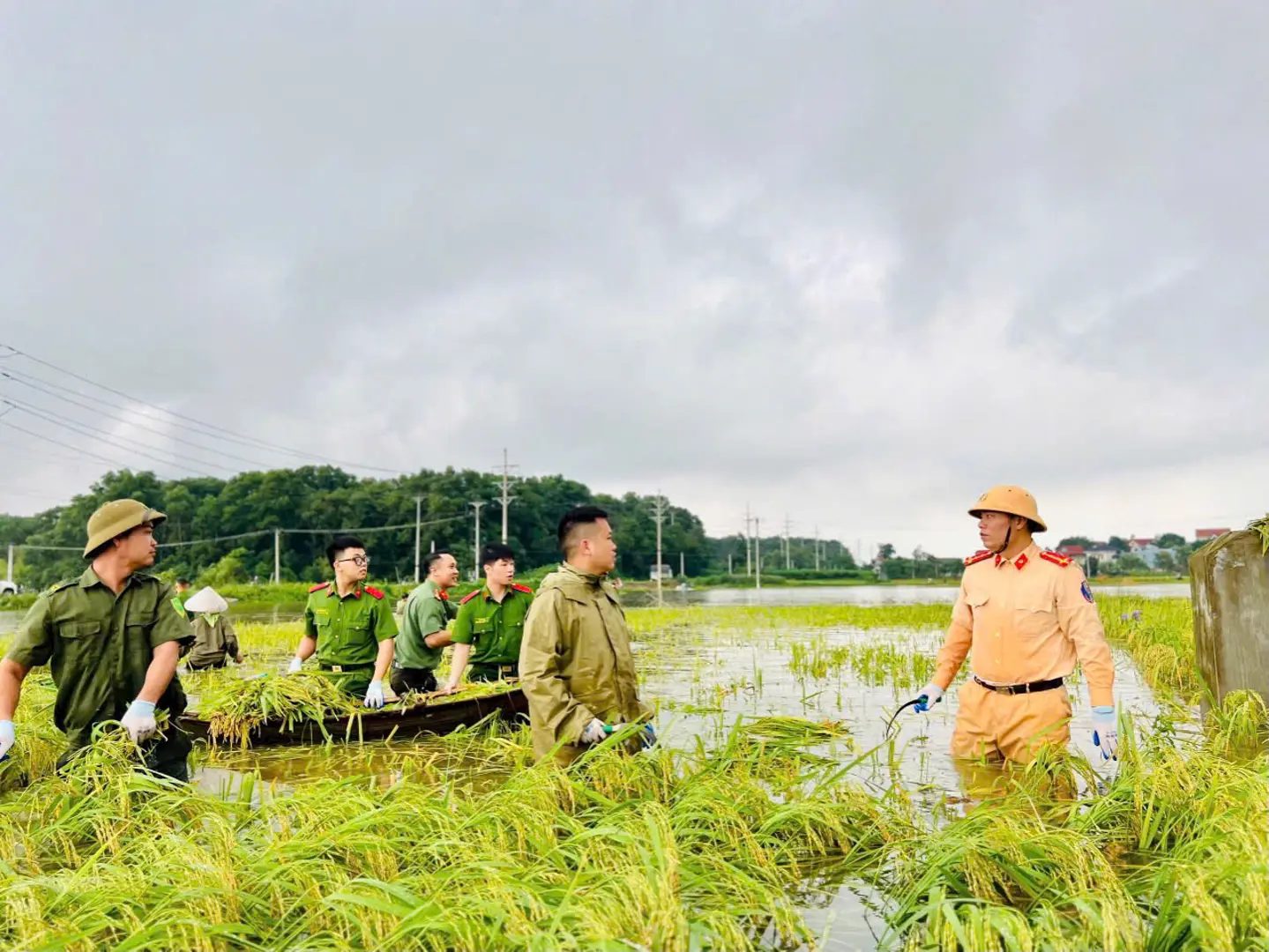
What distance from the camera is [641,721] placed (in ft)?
15.3

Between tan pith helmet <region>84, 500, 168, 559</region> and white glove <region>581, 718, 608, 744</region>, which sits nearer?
white glove <region>581, 718, 608, 744</region>

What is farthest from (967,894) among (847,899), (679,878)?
(679,878)

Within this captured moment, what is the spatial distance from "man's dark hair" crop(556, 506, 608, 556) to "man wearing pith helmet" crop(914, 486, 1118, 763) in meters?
2.12

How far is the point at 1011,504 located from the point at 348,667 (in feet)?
19.2

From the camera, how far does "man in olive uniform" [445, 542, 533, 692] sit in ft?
25.9

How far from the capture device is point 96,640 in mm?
4809

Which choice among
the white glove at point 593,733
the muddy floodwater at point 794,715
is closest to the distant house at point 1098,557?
the muddy floodwater at point 794,715

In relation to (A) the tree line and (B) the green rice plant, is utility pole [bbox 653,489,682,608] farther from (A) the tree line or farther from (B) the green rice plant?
(B) the green rice plant

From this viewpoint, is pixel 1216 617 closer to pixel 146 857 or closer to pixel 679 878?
pixel 679 878

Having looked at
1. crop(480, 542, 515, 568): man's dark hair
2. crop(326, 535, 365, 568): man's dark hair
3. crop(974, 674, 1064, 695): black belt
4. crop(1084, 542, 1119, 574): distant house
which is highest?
crop(1084, 542, 1119, 574): distant house

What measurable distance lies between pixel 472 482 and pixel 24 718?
80.1 metres

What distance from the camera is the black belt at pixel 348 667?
8.30m

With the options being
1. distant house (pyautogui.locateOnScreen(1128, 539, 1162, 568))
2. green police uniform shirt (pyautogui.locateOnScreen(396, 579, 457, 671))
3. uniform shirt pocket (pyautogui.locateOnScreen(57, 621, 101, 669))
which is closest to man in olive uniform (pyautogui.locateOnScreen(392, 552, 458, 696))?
green police uniform shirt (pyautogui.locateOnScreen(396, 579, 457, 671))

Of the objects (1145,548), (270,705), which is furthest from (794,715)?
(1145,548)
